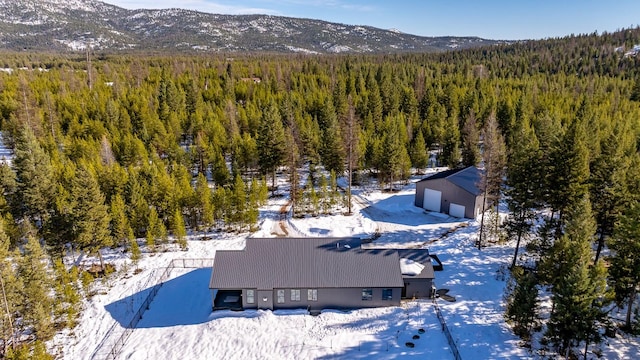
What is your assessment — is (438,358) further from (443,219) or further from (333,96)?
(333,96)

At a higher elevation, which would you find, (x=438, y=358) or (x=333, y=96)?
(x=333, y=96)

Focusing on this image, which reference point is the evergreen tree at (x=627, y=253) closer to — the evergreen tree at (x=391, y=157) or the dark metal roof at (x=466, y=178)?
the dark metal roof at (x=466, y=178)

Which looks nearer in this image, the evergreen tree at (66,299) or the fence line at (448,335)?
the fence line at (448,335)

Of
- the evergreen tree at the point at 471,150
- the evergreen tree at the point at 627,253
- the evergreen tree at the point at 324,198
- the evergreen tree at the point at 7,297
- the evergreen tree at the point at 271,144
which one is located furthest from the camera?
the evergreen tree at the point at 471,150

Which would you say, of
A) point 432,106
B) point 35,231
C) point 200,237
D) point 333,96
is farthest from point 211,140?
point 432,106

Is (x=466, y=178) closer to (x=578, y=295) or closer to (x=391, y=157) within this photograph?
(x=391, y=157)

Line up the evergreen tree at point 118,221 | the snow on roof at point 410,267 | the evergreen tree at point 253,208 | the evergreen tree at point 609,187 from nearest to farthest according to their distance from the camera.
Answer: the evergreen tree at point 609,187 → the snow on roof at point 410,267 → the evergreen tree at point 118,221 → the evergreen tree at point 253,208

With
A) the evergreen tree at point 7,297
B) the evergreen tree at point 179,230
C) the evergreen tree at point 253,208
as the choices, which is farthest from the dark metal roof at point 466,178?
the evergreen tree at point 7,297
